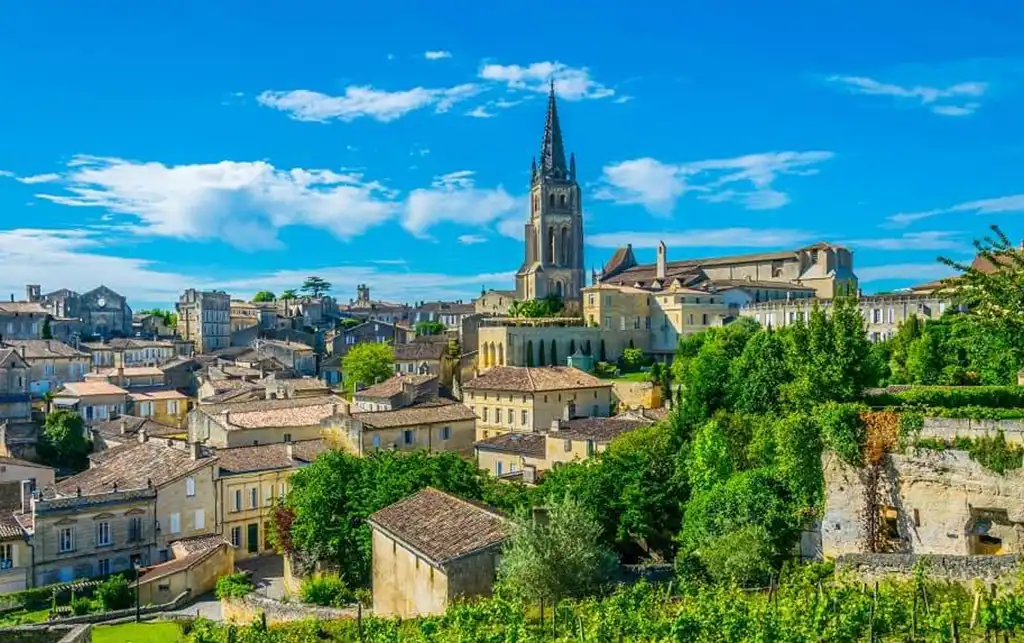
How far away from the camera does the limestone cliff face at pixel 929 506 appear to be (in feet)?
67.2

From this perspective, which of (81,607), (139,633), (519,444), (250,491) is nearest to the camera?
(139,633)

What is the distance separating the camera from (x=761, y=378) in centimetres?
3136

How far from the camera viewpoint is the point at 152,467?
38750mm

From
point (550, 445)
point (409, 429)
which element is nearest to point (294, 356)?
point (409, 429)

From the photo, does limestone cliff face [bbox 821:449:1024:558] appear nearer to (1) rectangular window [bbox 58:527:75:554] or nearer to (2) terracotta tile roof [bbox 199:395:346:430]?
(1) rectangular window [bbox 58:527:75:554]

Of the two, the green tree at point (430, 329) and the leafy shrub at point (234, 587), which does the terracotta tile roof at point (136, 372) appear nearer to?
the green tree at point (430, 329)

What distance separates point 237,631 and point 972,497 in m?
17.7

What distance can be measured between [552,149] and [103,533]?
255 feet

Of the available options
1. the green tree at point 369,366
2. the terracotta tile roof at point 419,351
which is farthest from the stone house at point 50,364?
the terracotta tile roof at point 419,351

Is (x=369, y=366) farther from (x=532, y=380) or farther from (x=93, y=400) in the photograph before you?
(x=532, y=380)

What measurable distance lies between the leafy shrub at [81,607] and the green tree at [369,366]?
124 ft

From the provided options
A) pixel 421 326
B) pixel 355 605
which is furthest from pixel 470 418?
pixel 421 326

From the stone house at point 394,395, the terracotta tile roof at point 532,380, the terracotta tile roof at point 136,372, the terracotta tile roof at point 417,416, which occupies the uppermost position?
the terracotta tile roof at point 136,372

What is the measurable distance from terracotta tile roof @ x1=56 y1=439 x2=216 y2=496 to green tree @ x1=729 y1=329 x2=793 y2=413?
22.7 meters
